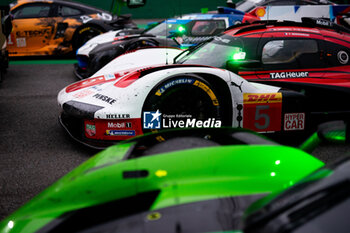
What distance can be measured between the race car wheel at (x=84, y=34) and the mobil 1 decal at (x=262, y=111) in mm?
6835

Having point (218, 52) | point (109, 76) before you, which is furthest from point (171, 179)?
point (109, 76)

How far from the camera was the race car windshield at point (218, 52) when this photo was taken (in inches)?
188

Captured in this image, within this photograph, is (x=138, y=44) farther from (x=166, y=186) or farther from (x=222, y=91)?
(x=166, y=186)

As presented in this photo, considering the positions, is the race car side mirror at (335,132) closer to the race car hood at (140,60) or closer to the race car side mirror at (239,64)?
the race car side mirror at (239,64)

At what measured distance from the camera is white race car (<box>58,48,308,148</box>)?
4141 mm

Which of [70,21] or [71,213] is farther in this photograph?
[70,21]

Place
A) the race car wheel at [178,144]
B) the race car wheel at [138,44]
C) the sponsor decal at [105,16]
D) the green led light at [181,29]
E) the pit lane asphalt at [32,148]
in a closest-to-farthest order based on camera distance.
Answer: the race car wheel at [178,144] → the pit lane asphalt at [32,148] → the race car wheel at [138,44] → the green led light at [181,29] → the sponsor decal at [105,16]

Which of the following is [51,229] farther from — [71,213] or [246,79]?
[246,79]

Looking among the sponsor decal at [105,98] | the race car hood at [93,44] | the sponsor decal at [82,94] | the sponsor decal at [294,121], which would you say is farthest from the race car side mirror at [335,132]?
the race car hood at [93,44]

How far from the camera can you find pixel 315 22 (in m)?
5.37

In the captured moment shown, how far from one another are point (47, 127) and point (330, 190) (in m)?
4.47

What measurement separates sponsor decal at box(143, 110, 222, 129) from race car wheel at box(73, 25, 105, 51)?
21.9ft

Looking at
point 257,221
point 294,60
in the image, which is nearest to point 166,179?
point 257,221

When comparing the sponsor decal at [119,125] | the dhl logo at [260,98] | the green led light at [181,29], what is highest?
the green led light at [181,29]
